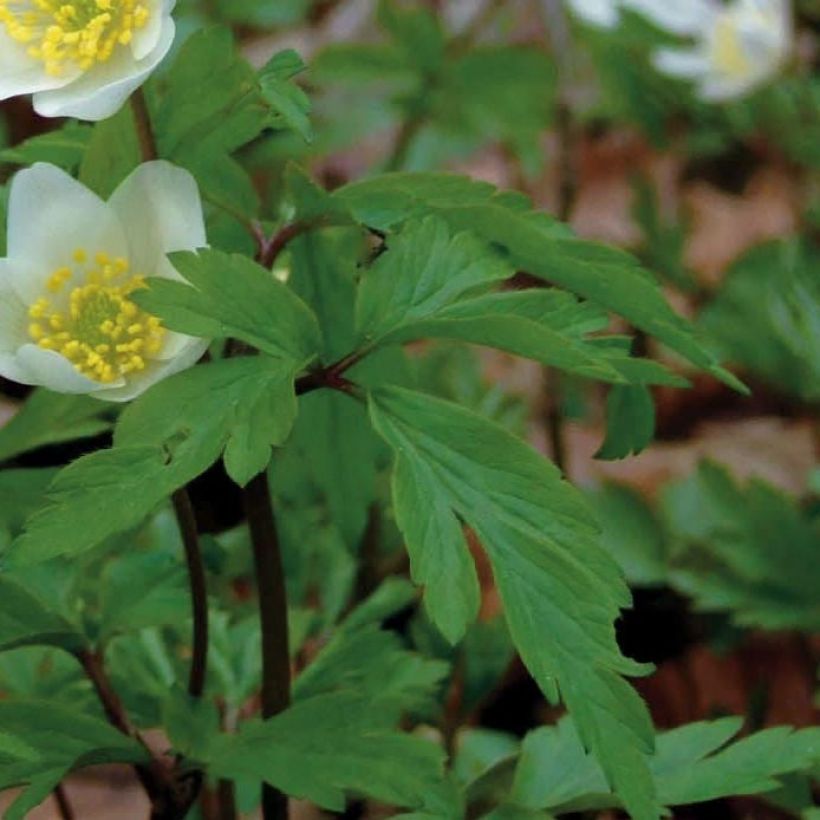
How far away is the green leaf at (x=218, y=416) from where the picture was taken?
2.63 feet

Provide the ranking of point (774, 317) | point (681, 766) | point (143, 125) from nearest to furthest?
1. point (143, 125)
2. point (681, 766)
3. point (774, 317)

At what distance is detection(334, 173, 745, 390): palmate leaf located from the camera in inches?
34.6

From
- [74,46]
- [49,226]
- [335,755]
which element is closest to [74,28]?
[74,46]

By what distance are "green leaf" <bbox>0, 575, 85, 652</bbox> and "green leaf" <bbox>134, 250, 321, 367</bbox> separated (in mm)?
241

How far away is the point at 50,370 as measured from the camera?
2.71 feet

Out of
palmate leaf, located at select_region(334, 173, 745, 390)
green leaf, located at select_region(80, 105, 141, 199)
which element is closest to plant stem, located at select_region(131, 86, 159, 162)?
green leaf, located at select_region(80, 105, 141, 199)

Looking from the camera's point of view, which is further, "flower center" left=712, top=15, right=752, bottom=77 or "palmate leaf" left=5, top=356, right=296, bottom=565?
"flower center" left=712, top=15, right=752, bottom=77

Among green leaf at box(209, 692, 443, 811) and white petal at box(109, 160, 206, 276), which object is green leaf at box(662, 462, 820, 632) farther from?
white petal at box(109, 160, 206, 276)

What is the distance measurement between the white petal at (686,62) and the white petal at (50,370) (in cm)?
167

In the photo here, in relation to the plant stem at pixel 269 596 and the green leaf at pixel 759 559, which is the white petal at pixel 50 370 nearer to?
the plant stem at pixel 269 596

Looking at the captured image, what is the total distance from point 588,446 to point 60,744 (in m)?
1.58

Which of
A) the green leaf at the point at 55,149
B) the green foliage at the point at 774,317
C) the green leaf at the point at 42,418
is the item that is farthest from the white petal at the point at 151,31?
the green foliage at the point at 774,317

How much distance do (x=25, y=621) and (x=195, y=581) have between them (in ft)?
0.38

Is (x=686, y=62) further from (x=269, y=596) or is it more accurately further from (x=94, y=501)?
(x=94, y=501)
